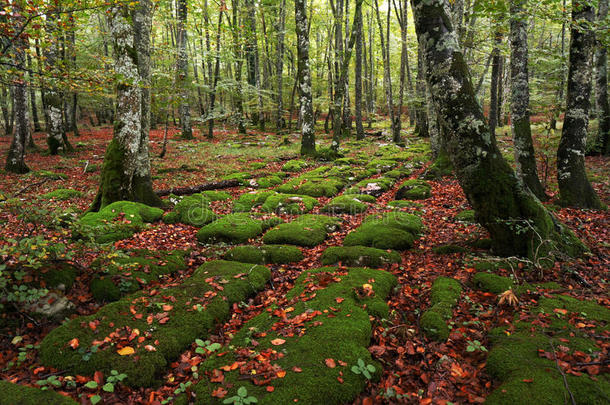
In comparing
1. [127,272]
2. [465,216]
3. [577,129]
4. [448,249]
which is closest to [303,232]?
[448,249]

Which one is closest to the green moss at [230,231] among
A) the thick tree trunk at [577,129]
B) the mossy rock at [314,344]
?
the mossy rock at [314,344]

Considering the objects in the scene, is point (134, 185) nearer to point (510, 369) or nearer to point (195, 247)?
point (195, 247)

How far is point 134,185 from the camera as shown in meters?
7.91

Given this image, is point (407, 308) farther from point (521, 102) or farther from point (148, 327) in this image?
point (521, 102)

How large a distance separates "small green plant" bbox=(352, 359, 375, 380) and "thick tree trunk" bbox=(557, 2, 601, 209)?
703cm

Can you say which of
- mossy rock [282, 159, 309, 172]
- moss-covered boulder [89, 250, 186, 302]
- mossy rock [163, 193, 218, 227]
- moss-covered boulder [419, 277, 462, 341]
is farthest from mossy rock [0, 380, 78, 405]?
mossy rock [282, 159, 309, 172]

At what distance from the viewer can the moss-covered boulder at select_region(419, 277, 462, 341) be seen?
3.35 metres

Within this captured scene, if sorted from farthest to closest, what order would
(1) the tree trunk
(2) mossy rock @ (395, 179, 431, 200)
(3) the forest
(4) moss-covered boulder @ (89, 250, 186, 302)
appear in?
(2) mossy rock @ (395, 179, 431, 200), (1) the tree trunk, (4) moss-covered boulder @ (89, 250, 186, 302), (3) the forest

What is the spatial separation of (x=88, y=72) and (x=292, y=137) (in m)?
19.4

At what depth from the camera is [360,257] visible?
17.2 ft

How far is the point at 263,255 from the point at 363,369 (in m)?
3.10

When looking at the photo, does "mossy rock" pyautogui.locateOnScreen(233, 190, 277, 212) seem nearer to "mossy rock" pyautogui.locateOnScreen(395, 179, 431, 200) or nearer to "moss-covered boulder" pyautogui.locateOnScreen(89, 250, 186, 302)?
"moss-covered boulder" pyautogui.locateOnScreen(89, 250, 186, 302)

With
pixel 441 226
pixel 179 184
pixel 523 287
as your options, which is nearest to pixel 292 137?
pixel 179 184

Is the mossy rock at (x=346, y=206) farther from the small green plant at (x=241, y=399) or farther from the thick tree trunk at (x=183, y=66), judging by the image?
the thick tree trunk at (x=183, y=66)
